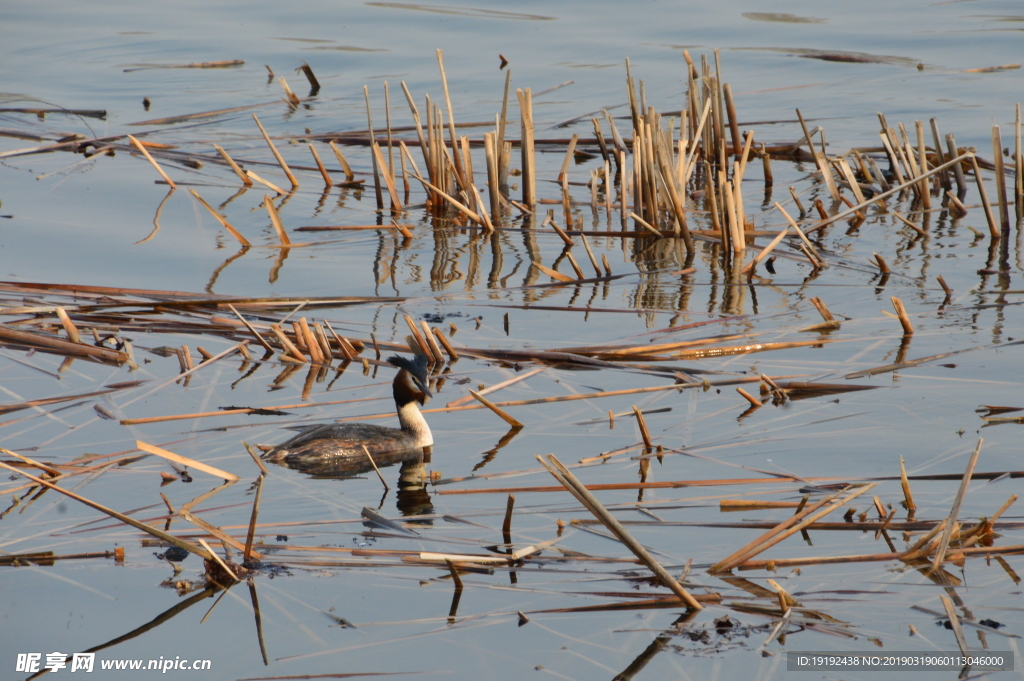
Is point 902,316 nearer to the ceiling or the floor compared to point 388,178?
nearer to the floor

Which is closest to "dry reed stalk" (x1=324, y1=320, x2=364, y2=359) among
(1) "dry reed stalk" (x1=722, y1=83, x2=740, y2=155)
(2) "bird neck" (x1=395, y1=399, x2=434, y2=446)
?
(2) "bird neck" (x1=395, y1=399, x2=434, y2=446)

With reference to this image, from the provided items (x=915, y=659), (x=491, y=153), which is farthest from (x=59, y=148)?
(x=915, y=659)

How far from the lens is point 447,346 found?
24.6 feet

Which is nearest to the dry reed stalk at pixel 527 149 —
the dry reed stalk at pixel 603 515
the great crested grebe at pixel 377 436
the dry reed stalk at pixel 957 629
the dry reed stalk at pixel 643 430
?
the great crested grebe at pixel 377 436

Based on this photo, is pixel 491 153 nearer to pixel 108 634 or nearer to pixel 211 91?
pixel 108 634

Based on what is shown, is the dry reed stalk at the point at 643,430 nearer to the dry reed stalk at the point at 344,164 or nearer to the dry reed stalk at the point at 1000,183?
the dry reed stalk at the point at 1000,183

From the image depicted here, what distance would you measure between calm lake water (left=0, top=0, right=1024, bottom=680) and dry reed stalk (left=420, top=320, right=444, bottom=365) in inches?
8.8

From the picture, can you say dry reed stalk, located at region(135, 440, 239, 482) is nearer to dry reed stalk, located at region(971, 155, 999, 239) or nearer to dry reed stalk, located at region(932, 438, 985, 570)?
dry reed stalk, located at region(932, 438, 985, 570)

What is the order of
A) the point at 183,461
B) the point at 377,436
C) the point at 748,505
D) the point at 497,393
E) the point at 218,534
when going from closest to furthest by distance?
the point at 218,534
the point at 748,505
the point at 183,461
the point at 377,436
the point at 497,393

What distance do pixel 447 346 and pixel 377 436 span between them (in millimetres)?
1314

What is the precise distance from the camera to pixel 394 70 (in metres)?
17.9

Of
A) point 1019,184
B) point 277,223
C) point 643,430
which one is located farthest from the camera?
point 1019,184

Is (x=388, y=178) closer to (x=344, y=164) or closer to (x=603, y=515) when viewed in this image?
A: (x=344, y=164)

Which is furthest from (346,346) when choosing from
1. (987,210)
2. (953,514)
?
(987,210)
